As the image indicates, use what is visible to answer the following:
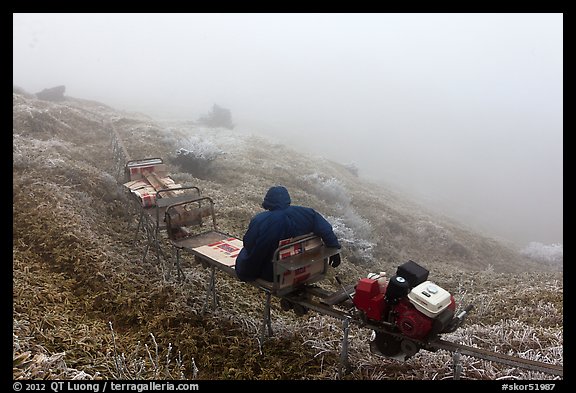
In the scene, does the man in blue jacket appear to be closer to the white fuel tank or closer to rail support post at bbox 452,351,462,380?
the white fuel tank

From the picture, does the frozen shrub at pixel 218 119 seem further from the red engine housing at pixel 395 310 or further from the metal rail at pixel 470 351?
the red engine housing at pixel 395 310

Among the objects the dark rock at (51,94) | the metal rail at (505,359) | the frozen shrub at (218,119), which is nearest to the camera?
the metal rail at (505,359)

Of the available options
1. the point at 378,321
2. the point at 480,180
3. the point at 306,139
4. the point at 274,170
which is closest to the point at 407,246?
the point at 274,170

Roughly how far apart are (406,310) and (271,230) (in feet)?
6.64

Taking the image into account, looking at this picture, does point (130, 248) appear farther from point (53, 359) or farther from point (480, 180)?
point (480, 180)

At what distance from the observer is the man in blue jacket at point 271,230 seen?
18.0 feet

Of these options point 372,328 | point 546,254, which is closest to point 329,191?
point 546,254

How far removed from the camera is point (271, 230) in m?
5.46

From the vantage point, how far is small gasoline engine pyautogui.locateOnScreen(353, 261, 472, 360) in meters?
4.54

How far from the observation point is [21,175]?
34.4 feet

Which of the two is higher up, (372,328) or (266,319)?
(372,328)

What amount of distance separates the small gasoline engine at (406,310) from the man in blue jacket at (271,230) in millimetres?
1147

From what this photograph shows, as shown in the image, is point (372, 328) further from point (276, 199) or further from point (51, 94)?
point (51, 94)

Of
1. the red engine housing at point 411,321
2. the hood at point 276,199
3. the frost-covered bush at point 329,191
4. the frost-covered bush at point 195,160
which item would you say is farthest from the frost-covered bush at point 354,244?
the red engine housing at point 411,321
